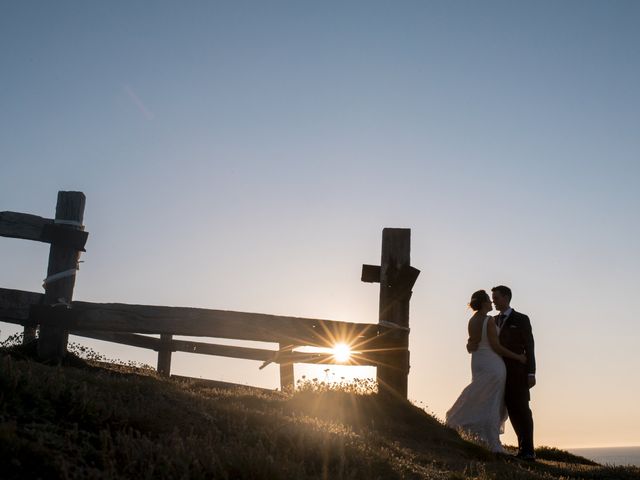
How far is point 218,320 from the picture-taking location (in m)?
9.76

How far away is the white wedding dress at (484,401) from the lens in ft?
35.4

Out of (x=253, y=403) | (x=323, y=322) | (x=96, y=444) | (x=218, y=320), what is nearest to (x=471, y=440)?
(x=323, y=322)

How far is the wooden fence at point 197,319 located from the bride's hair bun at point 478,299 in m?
1.41

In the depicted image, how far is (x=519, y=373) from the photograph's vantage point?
35.7 feet

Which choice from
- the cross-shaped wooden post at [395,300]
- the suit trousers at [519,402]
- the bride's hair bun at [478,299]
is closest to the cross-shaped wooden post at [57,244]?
the cross-shaped wooden post at [395,300]

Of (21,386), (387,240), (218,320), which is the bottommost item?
(21,386)

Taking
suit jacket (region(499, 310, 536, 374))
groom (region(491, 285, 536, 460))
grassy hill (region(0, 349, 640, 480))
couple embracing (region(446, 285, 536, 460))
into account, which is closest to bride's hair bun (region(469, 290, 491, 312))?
couple embracing (region(446, 285, 536, 460))

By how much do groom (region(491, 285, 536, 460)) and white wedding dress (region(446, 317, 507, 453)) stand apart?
5.8 inches

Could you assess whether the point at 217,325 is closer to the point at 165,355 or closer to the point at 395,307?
the point at 395,307

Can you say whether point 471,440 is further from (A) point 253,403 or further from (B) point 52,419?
(B) point 52,419

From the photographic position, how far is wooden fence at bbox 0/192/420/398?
952 centimetres

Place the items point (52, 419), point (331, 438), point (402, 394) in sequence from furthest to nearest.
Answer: point (402, 394) → point (331, 438) → point (52, 419)

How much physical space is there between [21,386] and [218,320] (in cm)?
446

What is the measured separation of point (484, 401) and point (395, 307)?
214 centimetres
